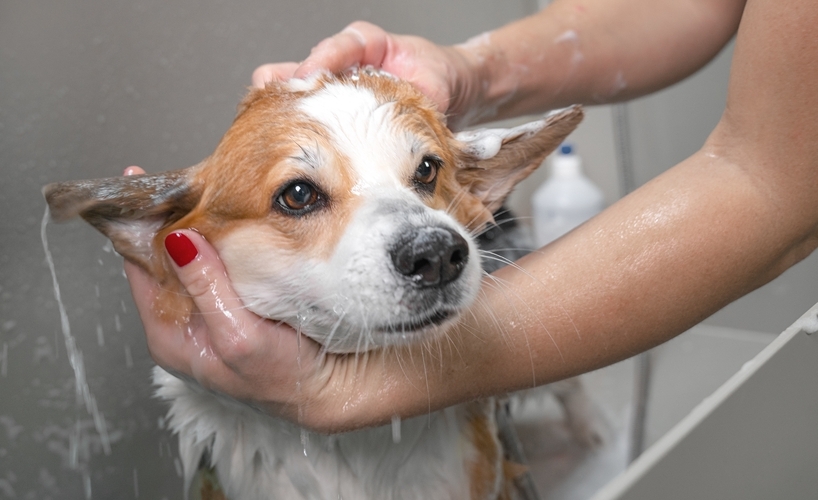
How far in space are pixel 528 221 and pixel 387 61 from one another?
1119mm

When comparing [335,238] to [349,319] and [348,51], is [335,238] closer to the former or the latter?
[349,319]

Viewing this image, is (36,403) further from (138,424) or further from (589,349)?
(589,349)

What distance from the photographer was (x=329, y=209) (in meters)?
1.00

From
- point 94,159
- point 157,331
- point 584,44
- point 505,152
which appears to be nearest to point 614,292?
point 505,152

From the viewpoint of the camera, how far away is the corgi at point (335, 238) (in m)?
0.91

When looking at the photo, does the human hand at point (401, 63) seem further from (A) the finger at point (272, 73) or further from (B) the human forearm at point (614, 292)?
(B) the human forearm at point (614, 292)

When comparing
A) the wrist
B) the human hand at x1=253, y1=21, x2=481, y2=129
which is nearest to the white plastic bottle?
the wrist

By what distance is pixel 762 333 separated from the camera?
215 cm

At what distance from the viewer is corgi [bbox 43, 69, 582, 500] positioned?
0.91 meters

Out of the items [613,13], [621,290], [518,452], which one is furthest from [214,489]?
[613,13]

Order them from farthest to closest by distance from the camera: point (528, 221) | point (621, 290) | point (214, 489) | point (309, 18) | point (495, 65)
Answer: point (528, 221) → point (309, 18) → point (495, 65) → point (214, 489) → point (621, 290)

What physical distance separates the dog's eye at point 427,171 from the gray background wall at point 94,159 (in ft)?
2.21

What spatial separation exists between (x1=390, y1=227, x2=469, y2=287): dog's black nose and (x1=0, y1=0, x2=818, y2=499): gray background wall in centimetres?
81

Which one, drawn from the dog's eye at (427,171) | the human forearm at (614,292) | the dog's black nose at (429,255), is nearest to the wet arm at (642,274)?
the human forearm at (614,292)
